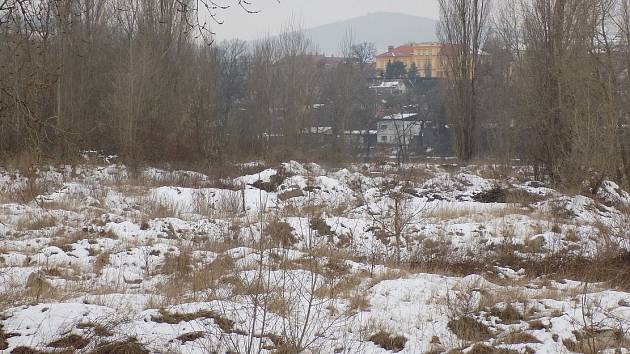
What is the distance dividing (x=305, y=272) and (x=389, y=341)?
2360mm

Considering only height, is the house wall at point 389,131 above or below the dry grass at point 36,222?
above

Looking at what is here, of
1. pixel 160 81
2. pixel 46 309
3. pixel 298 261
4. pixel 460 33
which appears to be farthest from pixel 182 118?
pixel 46 309

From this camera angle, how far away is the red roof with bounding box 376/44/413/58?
79.7 metres

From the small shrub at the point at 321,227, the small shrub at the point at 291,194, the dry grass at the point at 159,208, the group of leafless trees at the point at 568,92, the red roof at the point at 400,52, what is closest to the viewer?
the small shrub at the point at 321,227

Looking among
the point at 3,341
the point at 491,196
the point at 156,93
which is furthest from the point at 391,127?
the point at 3,341

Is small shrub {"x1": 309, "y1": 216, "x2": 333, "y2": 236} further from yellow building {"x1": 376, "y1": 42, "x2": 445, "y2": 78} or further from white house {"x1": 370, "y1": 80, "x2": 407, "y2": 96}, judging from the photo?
yellow building {"x1": 376, "y1": 42, "x2": 445, "y2": 78}

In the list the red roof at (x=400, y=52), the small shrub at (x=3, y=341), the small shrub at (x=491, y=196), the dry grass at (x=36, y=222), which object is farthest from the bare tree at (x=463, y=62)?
the red roof at (x=400, y=52)

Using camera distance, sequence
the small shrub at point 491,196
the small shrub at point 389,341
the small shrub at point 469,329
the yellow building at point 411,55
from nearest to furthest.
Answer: the small shrub at point 389,341, the small shrub at point 469,329, the small shrub at point 491,196, the yellow building at point 411,55

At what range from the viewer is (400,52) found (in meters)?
82.7

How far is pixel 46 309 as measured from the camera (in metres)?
5.11

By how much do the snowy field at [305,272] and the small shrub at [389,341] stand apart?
1 centimetres

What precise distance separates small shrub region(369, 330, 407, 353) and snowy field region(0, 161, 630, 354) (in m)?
0.01

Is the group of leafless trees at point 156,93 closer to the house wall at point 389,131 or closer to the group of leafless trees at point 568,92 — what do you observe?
the group of leafless trees at point 568,92

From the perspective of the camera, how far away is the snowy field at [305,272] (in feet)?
16.7
